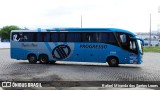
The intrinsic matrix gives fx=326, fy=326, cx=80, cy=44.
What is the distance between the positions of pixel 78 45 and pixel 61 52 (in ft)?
5.22

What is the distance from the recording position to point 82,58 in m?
25.5

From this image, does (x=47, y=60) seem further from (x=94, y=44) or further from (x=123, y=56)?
(x=123, y=56)

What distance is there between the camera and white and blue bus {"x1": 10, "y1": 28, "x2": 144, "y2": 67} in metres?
24.1

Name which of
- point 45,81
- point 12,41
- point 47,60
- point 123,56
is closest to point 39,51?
point 47,60

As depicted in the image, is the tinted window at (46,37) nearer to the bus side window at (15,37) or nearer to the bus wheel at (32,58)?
the bus wheel at (32,58)

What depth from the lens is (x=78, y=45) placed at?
25.6 m

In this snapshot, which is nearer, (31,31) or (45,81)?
(45,81)

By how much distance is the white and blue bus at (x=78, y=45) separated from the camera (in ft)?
78.9

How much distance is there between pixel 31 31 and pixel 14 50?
2247 mm

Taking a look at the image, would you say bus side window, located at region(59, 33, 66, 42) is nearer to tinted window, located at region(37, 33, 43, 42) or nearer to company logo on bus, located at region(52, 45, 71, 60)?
company logo on bus, located at region(52, 45, 71, 60)

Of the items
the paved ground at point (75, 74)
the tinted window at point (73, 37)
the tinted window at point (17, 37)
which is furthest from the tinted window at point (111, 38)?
the tinted window at point (17, 37)

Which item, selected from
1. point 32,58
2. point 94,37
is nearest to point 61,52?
point 32,58

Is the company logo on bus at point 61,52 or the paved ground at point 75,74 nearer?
the paved ground at point 75,74

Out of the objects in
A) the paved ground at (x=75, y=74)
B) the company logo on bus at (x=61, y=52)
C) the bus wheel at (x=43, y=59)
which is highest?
the company logo on bus at (x=61, y=52)
